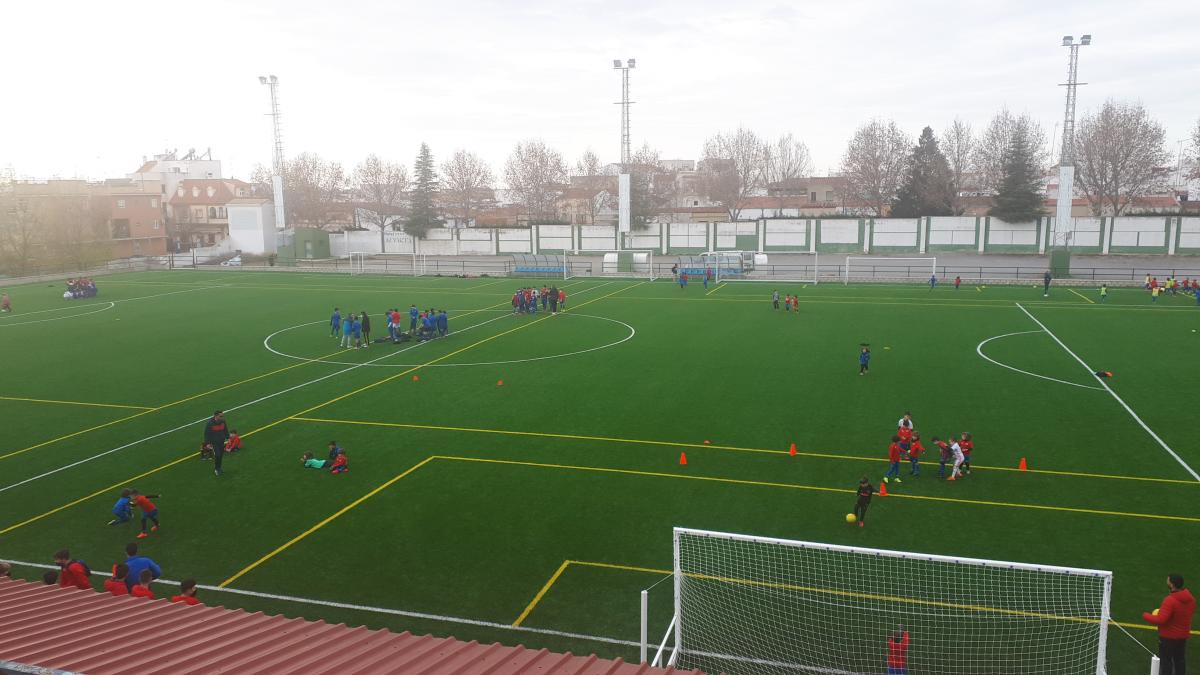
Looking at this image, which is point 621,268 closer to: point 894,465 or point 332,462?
point 332,462

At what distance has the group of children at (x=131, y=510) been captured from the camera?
527 inches

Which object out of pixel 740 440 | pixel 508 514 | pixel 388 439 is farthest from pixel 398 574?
pixel 740 440

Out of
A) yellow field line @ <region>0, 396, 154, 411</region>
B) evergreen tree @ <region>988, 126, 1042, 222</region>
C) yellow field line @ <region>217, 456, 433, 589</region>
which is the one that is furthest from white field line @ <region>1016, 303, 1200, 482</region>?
evergreen tree @ <region>988, 126, 1042, 222</region>

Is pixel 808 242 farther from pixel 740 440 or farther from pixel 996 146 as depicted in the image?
pixel 740 440

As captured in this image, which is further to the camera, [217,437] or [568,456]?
[568,456]

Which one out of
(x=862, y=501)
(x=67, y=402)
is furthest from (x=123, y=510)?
(x=862, y=501)

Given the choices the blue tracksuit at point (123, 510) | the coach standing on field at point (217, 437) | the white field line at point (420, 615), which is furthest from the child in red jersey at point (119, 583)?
the coach standing on field at point (217, 437)

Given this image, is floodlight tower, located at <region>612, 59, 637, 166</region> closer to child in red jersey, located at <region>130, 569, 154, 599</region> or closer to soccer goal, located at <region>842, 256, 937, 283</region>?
soccer goal, located at <region>842, 256, 937, 283</region>

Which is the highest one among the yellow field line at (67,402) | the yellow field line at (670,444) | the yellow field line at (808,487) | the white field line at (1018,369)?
the white field line at (1018,369)

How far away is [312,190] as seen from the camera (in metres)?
101

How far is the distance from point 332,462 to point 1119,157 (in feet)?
291

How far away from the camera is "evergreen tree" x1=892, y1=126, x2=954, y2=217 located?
3189 inches

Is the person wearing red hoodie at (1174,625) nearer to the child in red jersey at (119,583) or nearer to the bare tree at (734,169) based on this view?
the child in red jersey at (119,583)

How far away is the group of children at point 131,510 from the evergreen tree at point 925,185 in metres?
79.4
